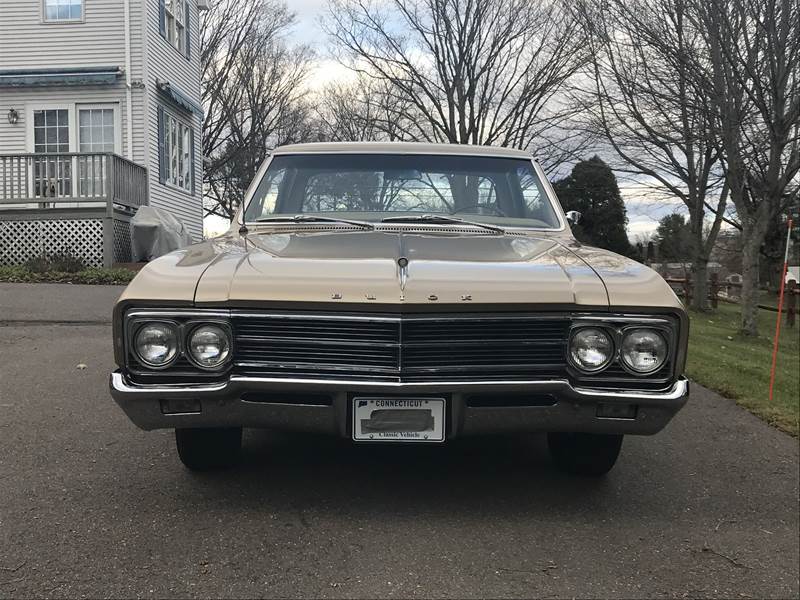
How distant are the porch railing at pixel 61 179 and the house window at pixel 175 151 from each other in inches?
109

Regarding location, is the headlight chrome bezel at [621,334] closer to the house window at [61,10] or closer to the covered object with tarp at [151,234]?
the covered object with tarp at [151,234]

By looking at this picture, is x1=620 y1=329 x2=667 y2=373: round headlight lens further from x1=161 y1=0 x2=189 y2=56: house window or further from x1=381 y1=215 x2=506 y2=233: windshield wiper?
x1=161 y1=0 x2=189 y2=56: house window

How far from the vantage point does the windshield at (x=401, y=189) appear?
3.98 meters

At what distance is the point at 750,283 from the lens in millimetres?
13469

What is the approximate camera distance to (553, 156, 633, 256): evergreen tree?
1293 inches

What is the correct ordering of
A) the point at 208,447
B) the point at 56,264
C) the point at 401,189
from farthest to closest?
the point at 56,264 < the point at 401,189 < the point at 208,447

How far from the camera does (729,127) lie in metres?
10.8

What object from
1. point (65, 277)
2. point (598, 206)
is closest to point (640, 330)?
point (65, 277)

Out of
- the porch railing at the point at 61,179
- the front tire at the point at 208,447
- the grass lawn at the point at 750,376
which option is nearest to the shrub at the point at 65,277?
the porch railing at the point at 61,179

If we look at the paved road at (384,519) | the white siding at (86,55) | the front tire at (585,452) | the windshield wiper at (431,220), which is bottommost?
the paved road at (384,519)

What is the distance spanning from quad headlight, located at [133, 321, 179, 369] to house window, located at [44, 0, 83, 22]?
50.5ft

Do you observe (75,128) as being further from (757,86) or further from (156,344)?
(156,344)

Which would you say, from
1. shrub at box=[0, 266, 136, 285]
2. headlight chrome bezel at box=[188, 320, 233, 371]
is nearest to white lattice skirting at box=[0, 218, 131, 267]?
shrub at box=[0, 266, 136, 285]

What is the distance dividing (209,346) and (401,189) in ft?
5.84
